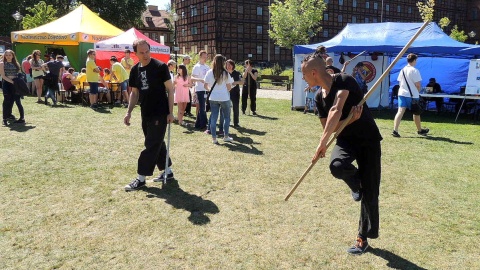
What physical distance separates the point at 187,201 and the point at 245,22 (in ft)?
154

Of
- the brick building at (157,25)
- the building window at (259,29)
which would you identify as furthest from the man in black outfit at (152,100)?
the brick building at (157,25)

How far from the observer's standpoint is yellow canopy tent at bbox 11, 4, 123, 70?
17297 millimetres

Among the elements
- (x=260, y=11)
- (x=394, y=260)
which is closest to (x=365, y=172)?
(x=394, y=260)

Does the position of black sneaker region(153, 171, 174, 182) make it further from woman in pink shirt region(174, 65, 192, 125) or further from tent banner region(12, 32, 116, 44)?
tent banner region(12, 32, 116, 44)

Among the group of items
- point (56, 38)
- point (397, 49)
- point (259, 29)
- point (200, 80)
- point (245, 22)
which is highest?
point (245, 22)

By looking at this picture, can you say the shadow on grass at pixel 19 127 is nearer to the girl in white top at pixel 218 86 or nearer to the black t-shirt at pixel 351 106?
the girl in white top at pixel 218 86

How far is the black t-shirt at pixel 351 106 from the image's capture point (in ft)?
11.3

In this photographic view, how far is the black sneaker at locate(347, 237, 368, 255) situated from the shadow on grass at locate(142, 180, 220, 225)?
157cm

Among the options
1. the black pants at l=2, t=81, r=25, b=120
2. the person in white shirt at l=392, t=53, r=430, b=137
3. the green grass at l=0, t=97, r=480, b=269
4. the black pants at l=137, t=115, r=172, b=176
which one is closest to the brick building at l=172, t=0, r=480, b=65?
the black pants at l=2, t=81, r=25, b=120

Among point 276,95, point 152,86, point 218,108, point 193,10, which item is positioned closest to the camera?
point 152,86

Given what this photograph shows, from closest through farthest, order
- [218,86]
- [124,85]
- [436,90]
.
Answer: [218,86] → [124,85] → [436,90]

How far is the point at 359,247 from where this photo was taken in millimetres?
3705

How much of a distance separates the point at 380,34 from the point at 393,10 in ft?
177

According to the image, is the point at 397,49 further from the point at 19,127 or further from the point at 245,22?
the point at 245,22
